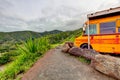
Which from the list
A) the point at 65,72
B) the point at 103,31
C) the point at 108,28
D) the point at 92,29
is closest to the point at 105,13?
the point at 108,28

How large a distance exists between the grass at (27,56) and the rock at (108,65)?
10.5 feet

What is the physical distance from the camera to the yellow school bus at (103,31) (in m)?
9.31

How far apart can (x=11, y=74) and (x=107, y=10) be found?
604cm

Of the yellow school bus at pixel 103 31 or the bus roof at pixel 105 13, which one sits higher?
the bus roof at pixel 105 13

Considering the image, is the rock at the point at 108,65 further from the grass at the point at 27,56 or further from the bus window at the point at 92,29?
the bus window at the point at 92,29

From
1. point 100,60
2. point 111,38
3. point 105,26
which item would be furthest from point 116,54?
point 100,60

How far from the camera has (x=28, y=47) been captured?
29.3ft

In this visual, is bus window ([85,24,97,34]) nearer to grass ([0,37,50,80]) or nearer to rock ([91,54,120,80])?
grass ([0,37,50,80])

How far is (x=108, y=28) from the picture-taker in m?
9.96

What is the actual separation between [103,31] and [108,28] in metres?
0.41

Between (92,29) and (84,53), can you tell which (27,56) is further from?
(92,29)

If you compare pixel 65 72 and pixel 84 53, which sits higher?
pixel 84 53

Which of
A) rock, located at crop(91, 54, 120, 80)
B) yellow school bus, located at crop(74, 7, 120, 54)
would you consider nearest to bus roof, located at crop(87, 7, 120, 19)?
yellow school bus, located at crop(74, 7, 120, 54)

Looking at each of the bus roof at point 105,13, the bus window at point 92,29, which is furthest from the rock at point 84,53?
the bus window at point 92,29
